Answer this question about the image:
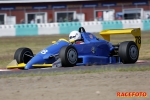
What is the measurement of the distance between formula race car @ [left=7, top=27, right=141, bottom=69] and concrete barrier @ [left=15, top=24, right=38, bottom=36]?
22.2 metres

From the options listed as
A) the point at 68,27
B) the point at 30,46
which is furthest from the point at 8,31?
the point at 30,46

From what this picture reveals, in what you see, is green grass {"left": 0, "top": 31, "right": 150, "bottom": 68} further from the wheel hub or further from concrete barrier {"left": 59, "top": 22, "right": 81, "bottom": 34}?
concrete barrier {"left": 59, "top": 22, "right": 81, "bottom": 34}

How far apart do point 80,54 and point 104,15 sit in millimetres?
30973

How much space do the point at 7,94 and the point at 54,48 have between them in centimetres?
566

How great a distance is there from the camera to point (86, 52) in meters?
16.1

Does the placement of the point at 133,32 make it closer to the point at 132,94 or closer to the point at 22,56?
the point at 22,56

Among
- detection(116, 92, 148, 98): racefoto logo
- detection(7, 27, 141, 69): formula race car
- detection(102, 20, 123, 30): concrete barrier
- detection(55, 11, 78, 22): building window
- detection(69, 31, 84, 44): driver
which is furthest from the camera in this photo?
detection(55, 11, 78, 22): building window

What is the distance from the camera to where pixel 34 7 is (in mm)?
48281

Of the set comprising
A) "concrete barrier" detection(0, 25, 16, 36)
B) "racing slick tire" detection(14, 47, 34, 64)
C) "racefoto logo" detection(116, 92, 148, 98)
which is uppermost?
"concrete barrier" detection(0, 25, 16, 36)

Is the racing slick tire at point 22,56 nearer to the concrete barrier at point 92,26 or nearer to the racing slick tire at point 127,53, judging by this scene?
the racing slick tire at point 127,53

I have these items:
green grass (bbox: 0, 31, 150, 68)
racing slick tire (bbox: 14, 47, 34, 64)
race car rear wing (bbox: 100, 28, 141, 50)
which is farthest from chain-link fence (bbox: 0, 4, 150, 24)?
racing slick tire (bbox: 14, 47, 34, 64)

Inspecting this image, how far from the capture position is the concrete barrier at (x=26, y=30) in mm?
39062

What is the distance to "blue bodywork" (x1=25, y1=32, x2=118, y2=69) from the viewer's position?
51.0 ft

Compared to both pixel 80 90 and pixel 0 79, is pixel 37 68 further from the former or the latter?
pixel 80 90
